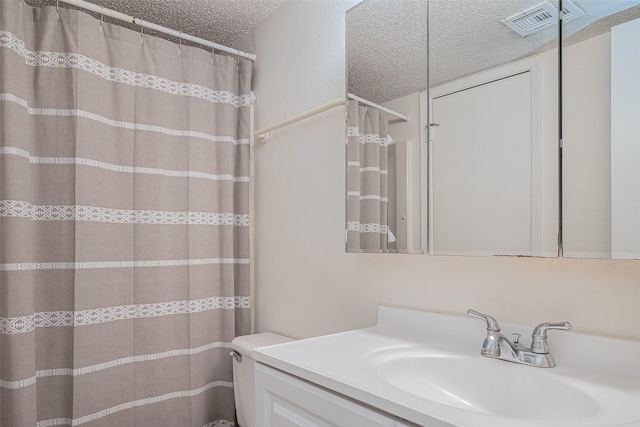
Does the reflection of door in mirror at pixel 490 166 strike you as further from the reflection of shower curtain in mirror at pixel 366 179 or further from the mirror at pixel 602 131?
the reflection of shower curtain in mirror at pixel 366 179

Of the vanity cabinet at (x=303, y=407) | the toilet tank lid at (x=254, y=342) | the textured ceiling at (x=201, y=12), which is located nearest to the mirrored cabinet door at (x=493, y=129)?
the vanity cabinet at (x=303, y=407)

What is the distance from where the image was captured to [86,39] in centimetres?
165

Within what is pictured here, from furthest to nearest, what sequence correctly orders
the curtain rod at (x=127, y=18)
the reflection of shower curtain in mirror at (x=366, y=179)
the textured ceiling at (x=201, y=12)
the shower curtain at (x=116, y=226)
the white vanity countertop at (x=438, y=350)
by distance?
1. the textured ceiling at (x=201, y=12)
2. the curtain rod at (x=127, y=18)
3. the shower curtain at (x=116, y=226)
4. the reflection of shower curtain in mirror at (x=366, y=179)
5. the white vanity countertop at (x=438, y=350)

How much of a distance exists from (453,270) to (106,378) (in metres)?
1.41

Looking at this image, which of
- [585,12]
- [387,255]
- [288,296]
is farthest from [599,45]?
[288,296]

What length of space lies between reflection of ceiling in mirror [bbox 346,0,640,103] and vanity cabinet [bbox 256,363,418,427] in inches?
34.2

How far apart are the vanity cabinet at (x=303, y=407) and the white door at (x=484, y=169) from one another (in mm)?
496

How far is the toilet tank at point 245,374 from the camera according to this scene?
169 cm

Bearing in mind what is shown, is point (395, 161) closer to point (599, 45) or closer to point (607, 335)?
point (599, 45)

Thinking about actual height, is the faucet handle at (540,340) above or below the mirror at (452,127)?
below

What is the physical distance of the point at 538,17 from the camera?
95 cm

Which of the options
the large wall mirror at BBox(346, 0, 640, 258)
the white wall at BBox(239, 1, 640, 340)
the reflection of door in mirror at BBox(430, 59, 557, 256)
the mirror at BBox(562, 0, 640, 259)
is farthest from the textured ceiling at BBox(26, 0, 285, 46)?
the mirror at BBox(562, 0, 640, 259)

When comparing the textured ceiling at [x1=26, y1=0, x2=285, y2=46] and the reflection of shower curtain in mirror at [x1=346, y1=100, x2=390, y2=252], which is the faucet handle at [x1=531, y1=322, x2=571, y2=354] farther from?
the textured ceiling at [x1=26, y1=0, x2=285, y2=46]

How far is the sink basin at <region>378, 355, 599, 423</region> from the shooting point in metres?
0.81
